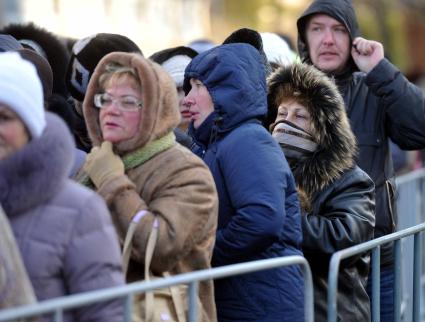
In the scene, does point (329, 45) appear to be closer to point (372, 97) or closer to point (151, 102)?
point (372, 97)

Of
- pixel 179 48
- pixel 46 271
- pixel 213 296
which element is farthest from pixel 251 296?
pixel 179 48

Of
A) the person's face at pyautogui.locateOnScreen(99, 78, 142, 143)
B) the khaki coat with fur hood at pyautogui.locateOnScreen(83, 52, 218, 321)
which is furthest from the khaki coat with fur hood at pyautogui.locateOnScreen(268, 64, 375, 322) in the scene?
the person's face at pyautogui.locateOnScreen(99, 78, 142, 143)

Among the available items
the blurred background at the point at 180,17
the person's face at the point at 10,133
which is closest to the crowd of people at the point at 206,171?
the person's face at the point at 10,133

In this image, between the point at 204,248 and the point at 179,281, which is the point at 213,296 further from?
the point at 179,281

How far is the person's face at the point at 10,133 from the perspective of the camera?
3.93 m

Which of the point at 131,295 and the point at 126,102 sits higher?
the point at 126,102

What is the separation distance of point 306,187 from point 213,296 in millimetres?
969

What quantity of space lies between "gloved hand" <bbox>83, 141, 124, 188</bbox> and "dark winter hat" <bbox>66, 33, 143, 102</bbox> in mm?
1361

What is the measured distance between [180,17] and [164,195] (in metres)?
33.9

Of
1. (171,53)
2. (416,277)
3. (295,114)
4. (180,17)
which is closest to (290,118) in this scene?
(295,114)

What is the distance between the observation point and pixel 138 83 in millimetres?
4488

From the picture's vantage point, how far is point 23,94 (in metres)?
3.97

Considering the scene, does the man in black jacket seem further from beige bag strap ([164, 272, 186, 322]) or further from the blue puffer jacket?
beige bag strap ([164, 272, 186, 322])

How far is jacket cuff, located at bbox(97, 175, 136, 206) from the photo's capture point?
432 cm
